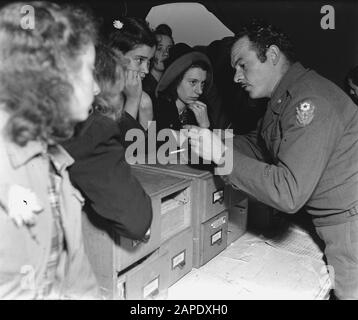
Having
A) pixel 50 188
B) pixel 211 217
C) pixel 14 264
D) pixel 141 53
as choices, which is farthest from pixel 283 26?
pixel 14 264

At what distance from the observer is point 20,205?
82 centimetres

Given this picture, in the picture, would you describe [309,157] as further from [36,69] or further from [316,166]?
[36,69]

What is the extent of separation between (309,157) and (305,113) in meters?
0.15

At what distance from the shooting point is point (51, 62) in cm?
85

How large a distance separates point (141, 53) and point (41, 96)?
1.12 meters

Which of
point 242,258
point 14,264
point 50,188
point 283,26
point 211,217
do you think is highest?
point 283,26

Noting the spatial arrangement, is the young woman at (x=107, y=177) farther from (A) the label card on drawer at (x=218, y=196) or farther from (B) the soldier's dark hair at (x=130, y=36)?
(B) the soldier's dark hair at (x=130, y=36)

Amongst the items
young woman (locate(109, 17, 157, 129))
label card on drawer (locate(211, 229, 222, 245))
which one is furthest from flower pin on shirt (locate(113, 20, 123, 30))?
label card on drawer (locate(211, 229, 222, 245))

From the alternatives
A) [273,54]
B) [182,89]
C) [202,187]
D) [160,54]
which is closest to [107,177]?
[202,187]

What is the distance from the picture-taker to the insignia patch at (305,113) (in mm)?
1297

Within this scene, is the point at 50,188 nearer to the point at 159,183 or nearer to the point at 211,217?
the point at 159,183

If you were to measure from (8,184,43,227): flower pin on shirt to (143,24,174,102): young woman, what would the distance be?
1.75m

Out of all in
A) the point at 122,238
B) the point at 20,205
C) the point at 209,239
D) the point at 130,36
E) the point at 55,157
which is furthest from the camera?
the point at 130,36

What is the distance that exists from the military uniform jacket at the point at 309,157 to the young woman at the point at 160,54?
115cm
